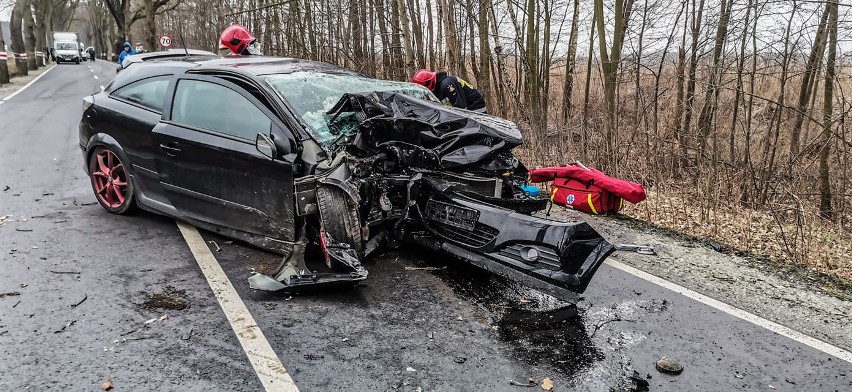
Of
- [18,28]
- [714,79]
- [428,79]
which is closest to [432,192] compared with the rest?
[428,79]

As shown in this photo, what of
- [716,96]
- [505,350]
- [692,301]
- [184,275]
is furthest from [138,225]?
[716,96]

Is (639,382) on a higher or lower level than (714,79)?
lower

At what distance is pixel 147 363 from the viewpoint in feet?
9.61

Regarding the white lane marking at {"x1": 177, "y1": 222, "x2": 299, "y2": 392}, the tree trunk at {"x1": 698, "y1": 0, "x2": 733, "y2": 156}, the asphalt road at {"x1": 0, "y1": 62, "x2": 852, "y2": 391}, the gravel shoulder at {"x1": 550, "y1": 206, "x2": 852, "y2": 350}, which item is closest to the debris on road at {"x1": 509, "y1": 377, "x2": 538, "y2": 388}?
the asphalt road at {"x1": 0, "y1": 62, "x2": 852, "y2": 391}

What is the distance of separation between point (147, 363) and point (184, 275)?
1.24 m

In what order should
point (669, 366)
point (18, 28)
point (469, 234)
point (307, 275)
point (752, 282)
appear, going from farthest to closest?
point (18, 28)
point (752, 282)
point (469, 234)
point (307, 275)
point (669, 366)

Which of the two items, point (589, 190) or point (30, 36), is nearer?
point (589, 190)

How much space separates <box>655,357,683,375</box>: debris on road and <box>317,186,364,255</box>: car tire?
206cm

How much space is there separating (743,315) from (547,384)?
1.71 metres

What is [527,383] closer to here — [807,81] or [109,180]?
[109,180]

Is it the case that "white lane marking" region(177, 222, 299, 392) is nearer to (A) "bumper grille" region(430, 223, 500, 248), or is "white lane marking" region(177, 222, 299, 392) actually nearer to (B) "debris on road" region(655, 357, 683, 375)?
(A) "bumper grille" region(430, 223, 500, 248)

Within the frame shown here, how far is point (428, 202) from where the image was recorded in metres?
4.14

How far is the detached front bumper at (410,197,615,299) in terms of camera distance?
3.40 m

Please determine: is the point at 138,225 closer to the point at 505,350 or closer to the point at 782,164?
the point at 505,350
